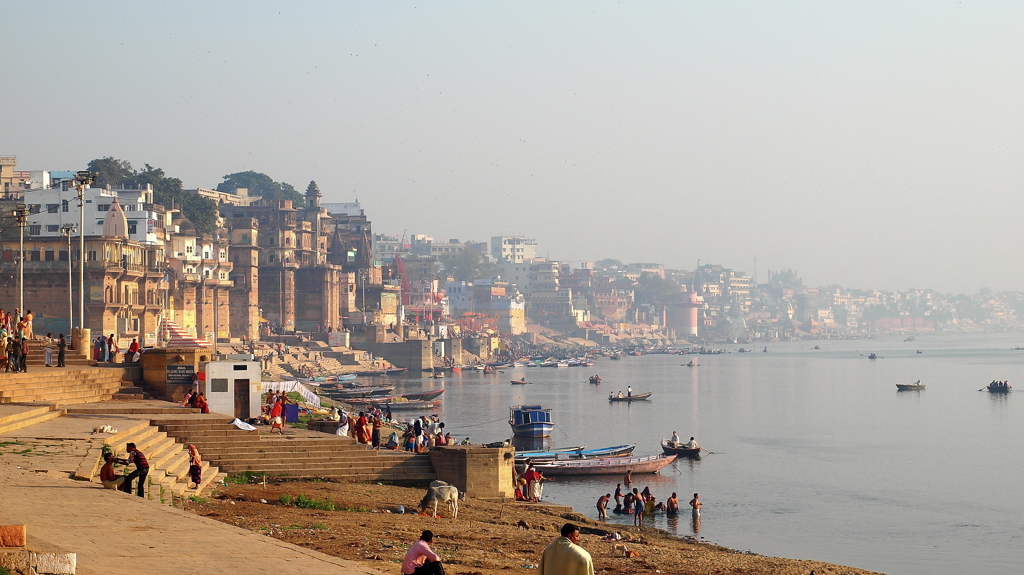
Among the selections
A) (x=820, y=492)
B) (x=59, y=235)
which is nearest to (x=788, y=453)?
(x=820, y=492)

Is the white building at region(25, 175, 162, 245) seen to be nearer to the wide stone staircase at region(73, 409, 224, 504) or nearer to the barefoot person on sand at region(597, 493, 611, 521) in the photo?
the barefoot person on sand at region(597, 493, 611, 521)

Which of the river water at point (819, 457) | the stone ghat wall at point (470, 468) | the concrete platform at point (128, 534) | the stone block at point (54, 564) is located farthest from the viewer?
the river water at point (819, 457)

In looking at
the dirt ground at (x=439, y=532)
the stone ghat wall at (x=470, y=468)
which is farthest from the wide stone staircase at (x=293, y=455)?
the dirt ground at (x=439, y=532)

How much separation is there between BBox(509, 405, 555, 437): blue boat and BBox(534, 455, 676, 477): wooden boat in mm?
9063

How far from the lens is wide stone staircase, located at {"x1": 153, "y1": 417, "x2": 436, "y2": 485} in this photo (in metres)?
18.6

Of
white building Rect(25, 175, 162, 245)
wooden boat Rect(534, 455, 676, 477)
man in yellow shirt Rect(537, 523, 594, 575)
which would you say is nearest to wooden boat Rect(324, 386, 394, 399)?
white building Rect(25, 175, 162, 245)

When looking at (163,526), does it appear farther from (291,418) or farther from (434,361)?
(434,361)

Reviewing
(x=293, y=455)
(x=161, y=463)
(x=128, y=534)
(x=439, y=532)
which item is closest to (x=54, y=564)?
(x=128, y=534)

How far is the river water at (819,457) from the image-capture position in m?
26.6

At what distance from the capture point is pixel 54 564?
7.41m

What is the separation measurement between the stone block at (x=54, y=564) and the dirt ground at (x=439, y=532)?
154 inches

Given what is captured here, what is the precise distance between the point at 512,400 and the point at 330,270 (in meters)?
32.5

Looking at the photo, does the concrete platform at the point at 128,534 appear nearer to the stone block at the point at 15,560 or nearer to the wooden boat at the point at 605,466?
the stone block at the point at 15,560

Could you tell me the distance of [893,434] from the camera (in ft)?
174
